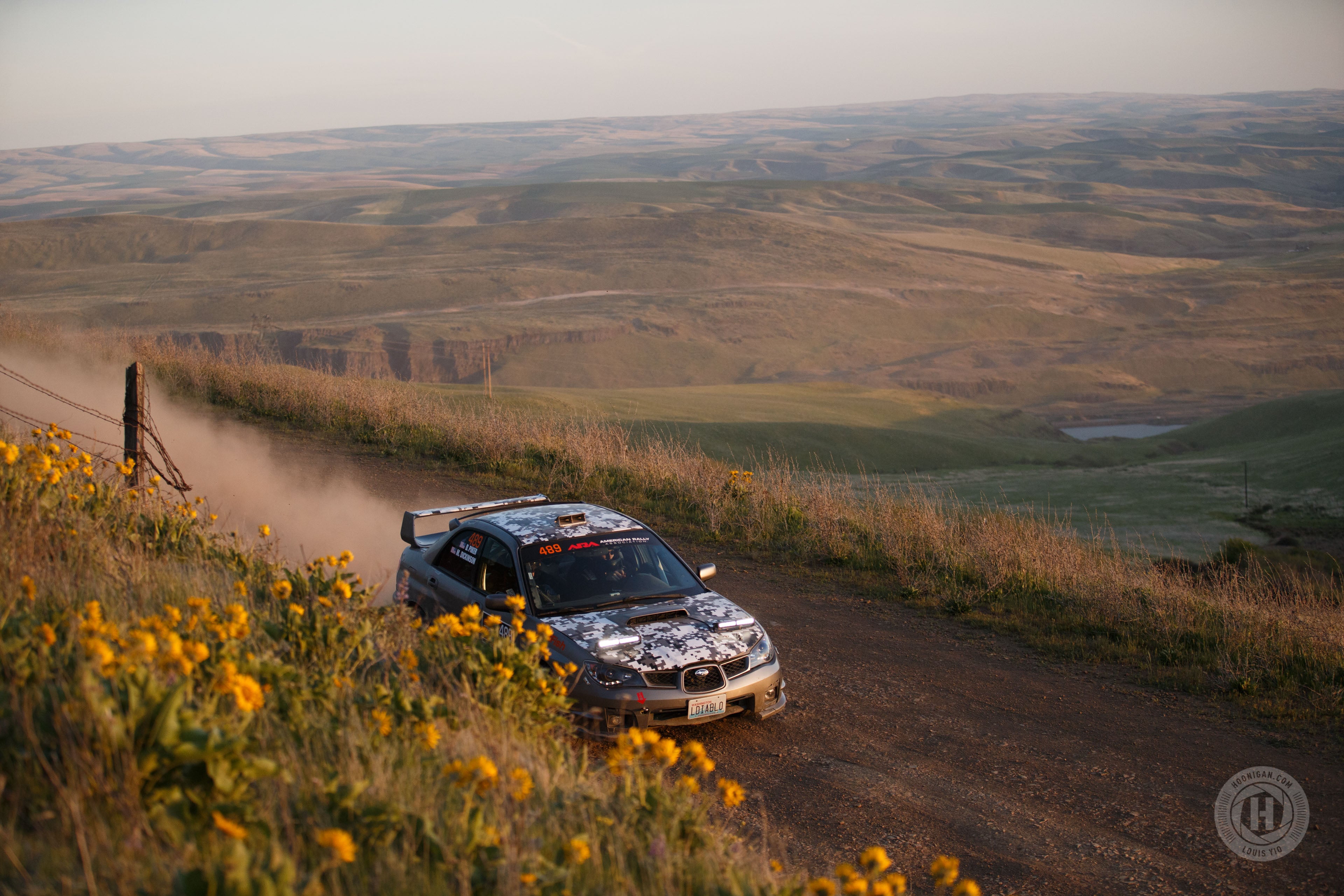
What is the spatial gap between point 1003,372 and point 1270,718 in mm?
57554

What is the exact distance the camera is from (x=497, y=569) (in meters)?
7.91

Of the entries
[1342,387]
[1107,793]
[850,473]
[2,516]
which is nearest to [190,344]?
[850,473]

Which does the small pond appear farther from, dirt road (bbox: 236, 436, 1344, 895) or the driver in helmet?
the driver in helmet

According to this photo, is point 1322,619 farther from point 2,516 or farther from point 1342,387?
point 1342,387

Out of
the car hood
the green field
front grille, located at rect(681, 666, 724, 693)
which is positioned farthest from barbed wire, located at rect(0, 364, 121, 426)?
the green field

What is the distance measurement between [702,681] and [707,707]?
18 cm

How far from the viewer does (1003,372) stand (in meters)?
62.8

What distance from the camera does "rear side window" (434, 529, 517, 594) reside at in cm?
779

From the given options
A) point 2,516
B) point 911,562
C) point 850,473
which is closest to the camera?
point 2,516

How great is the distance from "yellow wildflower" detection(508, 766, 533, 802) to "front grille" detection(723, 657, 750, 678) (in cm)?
334

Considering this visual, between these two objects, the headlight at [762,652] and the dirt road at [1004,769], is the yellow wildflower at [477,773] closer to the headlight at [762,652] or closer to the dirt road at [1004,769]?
the dirt road at [1004,769]

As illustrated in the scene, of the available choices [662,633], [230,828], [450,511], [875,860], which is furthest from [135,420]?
[875,860]

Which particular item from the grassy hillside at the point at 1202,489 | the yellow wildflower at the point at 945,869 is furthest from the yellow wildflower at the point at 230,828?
the grassy hillside at the point at 1202,489

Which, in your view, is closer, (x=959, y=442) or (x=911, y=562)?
(x=911, y=562)
